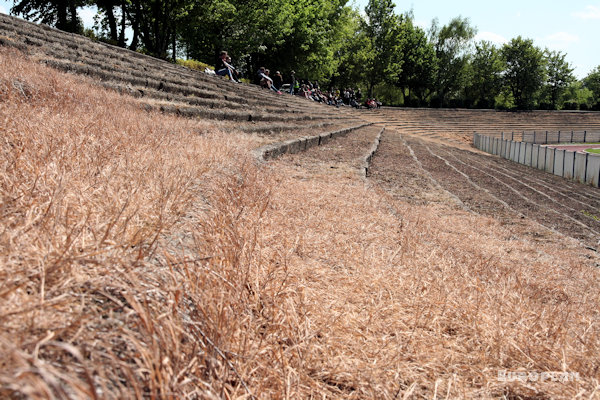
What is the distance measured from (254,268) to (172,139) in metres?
2.65

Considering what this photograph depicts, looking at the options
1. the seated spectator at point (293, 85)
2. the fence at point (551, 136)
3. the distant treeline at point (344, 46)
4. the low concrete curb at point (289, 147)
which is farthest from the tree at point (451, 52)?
the low concrete curb at point (289, 147)

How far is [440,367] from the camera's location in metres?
1.64

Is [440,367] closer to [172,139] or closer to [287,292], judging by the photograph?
[287,292]

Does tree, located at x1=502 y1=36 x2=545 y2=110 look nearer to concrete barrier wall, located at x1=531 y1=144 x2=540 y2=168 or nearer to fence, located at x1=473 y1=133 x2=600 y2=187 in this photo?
fence, located at x1=473 y1=133 x2=600 y2=187

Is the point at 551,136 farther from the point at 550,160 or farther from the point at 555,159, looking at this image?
the point at 555,159

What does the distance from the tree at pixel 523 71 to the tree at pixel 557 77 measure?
5.48 m

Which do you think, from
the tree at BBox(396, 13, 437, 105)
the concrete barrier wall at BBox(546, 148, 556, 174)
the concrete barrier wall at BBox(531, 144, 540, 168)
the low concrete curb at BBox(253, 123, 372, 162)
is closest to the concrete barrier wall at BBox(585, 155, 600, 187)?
the concrete barrier wall at BBox(546, 148, 556, 174)

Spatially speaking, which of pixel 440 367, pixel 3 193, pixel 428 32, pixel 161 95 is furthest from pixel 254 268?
pixel 428 32

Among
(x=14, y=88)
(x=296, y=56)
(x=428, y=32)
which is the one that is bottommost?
(x=14, y=88)

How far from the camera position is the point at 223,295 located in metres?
1.42

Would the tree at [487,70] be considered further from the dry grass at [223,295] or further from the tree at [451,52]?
the dry grass at [223,295]

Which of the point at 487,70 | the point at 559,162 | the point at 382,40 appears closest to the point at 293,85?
the point at 559,162

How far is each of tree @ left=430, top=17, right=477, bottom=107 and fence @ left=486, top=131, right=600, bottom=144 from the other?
63.8 feet

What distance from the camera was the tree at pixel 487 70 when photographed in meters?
60.3
